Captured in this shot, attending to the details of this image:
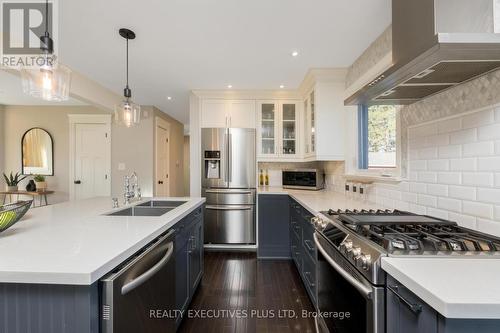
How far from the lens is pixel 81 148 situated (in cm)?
470

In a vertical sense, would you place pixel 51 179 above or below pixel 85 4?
below

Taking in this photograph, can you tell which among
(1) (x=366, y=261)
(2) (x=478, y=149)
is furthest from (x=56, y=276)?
(2) (x=478, y=149)

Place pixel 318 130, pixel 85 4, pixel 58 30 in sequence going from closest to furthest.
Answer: pixel 85 4, pixel 58 30, pixel 318 130

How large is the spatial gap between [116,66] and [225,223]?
→ 2425 millimetres

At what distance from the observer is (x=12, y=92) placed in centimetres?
399

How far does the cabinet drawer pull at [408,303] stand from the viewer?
2.44 ft

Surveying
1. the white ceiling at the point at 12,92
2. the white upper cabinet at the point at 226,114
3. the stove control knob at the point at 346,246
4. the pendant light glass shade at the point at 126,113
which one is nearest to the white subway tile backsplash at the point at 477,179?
the stove control knob at the point at 346,246

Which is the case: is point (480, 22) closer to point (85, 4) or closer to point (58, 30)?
point (85, 4)

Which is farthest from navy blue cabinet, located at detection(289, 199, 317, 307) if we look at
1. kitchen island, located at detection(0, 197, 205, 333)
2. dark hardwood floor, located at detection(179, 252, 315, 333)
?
kitchen island, located at detection(0, 197, 205, 333)

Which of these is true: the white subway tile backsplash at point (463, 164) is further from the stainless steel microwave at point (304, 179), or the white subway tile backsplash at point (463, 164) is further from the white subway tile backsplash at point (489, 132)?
the stainless steel microwave at point (304, 179)

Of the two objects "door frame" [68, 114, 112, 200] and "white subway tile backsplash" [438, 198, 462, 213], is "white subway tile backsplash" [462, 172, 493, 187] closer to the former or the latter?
"white subway tile backsplash" [438, 198, 462, 213]

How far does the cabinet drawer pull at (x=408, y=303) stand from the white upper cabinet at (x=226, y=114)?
3021mm

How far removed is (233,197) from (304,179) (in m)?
1.06

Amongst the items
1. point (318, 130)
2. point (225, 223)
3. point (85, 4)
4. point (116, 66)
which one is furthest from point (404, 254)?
point (116, 66)
